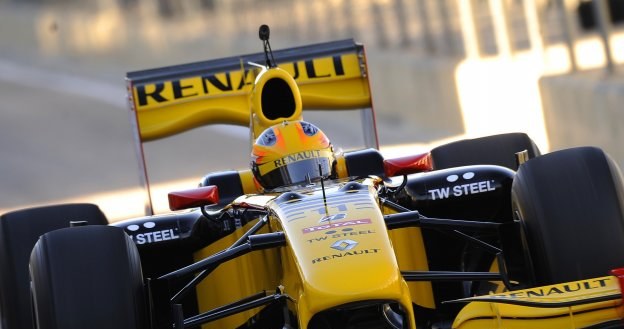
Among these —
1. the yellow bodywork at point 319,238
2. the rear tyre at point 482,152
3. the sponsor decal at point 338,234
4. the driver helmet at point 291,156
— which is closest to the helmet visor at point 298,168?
the driver helmet at point 291,156

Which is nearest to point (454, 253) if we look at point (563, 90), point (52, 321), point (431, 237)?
point (431, 237)

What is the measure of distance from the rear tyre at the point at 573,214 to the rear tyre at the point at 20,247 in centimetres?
312

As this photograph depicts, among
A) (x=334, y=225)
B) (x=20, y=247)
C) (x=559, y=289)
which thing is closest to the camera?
(x=559, y=289)

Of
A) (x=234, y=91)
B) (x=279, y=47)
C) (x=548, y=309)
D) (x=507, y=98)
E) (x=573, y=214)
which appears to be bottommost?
(x=548, y=309)

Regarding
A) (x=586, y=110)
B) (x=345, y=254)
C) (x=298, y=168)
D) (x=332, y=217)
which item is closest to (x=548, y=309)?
(x=345, y=254)

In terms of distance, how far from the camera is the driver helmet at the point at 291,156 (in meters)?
8.70

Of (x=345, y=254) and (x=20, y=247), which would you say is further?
(x=20, y=247)

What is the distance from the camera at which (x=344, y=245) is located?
6.86 metres

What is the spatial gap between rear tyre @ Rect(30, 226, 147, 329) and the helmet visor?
4.98ft

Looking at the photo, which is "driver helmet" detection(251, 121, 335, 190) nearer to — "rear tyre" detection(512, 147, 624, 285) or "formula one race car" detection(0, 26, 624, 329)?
"formula one race car" detection(0, 26, 624, 329)

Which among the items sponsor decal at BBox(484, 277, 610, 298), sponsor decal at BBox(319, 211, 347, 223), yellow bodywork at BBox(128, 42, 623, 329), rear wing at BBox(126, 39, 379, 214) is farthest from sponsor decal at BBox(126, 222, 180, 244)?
rear wing at BBox(126, 39, 379, 214)

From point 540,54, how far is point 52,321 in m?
10.5

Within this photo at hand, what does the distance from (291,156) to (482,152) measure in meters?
1.59

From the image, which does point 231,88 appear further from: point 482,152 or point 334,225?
point 334,225
